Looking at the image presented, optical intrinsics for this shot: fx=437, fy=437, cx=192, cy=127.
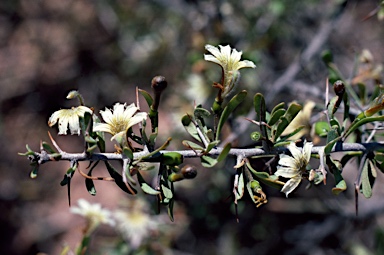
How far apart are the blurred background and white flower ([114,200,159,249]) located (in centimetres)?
9

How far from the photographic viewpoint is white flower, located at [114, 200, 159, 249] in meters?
2.35

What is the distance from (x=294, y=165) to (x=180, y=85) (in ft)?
Answer: 6.60

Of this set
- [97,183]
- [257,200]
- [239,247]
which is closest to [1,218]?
[97,183]

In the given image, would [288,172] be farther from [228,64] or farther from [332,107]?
[228,64]

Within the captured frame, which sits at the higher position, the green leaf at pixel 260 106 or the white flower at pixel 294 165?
the green leaf at pixel 260 106

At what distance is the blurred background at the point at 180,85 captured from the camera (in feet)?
8.50

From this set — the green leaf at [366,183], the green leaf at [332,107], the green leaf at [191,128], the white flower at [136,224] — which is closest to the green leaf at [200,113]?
the green leaf at [191,128]

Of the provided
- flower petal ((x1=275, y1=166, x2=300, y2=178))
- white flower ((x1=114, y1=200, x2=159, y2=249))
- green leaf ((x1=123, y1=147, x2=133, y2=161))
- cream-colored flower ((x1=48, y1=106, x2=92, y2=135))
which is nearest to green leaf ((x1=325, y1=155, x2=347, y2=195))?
flower petal ((x1=275, y1=166, x2=300, y2=178))

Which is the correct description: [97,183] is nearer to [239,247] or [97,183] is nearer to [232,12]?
[239,247]

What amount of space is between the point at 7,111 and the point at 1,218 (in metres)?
1.00

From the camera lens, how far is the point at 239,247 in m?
3.15

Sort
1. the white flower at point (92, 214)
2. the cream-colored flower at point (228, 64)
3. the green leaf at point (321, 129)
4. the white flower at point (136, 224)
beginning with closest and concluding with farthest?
1. the cream-colored flower at point (228, 64)
2. the green leaf at point (321, 129)
3. the white flower at point (92, 214)
4. the white flower at point (136, 224)

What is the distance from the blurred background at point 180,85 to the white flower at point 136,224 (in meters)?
0.09

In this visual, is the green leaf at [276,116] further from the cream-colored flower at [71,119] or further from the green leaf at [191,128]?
the cream-colored flower at [71,119]
